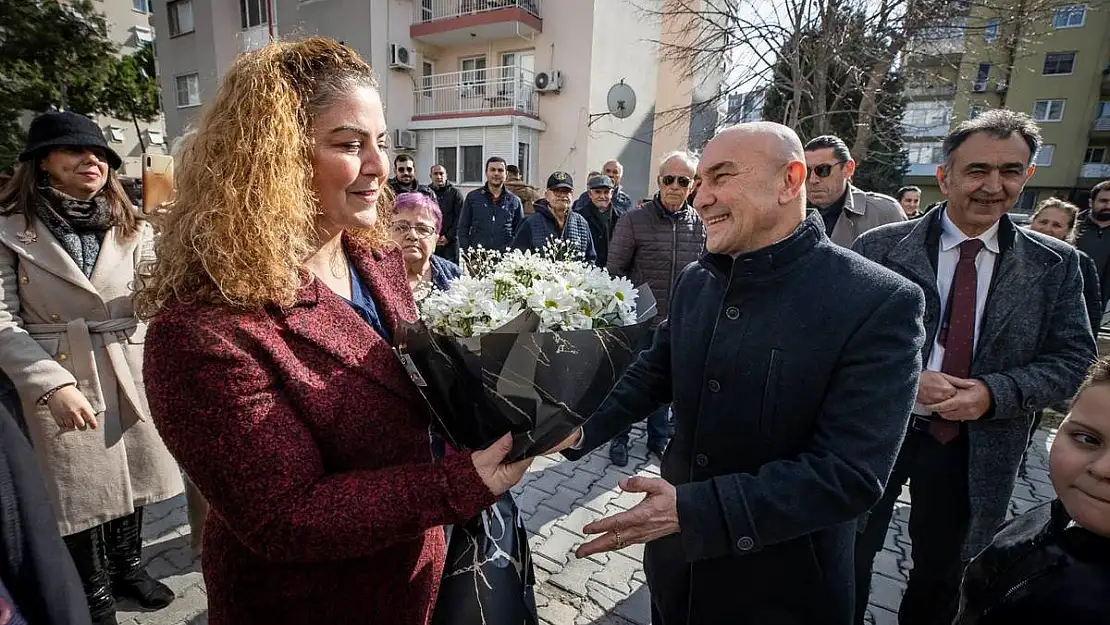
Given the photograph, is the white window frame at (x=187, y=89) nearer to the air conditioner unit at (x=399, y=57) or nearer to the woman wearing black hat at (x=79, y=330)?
the air conditioner unit at (x=399, y=57)

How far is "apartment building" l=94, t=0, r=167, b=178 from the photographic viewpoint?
27.2 meters

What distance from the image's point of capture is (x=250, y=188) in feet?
3.84

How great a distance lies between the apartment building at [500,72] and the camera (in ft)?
53.9

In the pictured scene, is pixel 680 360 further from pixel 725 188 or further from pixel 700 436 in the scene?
pixel 725 188

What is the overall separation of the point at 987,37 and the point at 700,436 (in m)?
15.5

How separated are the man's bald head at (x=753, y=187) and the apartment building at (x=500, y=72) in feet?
48.6

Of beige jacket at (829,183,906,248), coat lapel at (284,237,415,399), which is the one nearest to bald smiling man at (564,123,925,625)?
coat lapel at (284,237,415,399)

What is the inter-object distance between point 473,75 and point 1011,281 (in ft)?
60.0

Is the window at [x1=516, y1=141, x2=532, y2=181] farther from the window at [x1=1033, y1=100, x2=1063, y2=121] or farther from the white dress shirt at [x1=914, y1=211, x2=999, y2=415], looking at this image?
the window at [x1=1033, y1=100, x2=1063, y2=121]

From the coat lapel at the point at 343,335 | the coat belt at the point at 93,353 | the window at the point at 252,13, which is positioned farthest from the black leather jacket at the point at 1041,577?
the window at the point at 252,13

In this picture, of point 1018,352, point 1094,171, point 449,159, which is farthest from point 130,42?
point 1094,171

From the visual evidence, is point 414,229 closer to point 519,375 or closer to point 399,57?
point 519,375

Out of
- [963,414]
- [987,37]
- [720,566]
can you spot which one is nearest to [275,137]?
[720,566]

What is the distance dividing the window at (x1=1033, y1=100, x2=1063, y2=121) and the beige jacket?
130 ft
